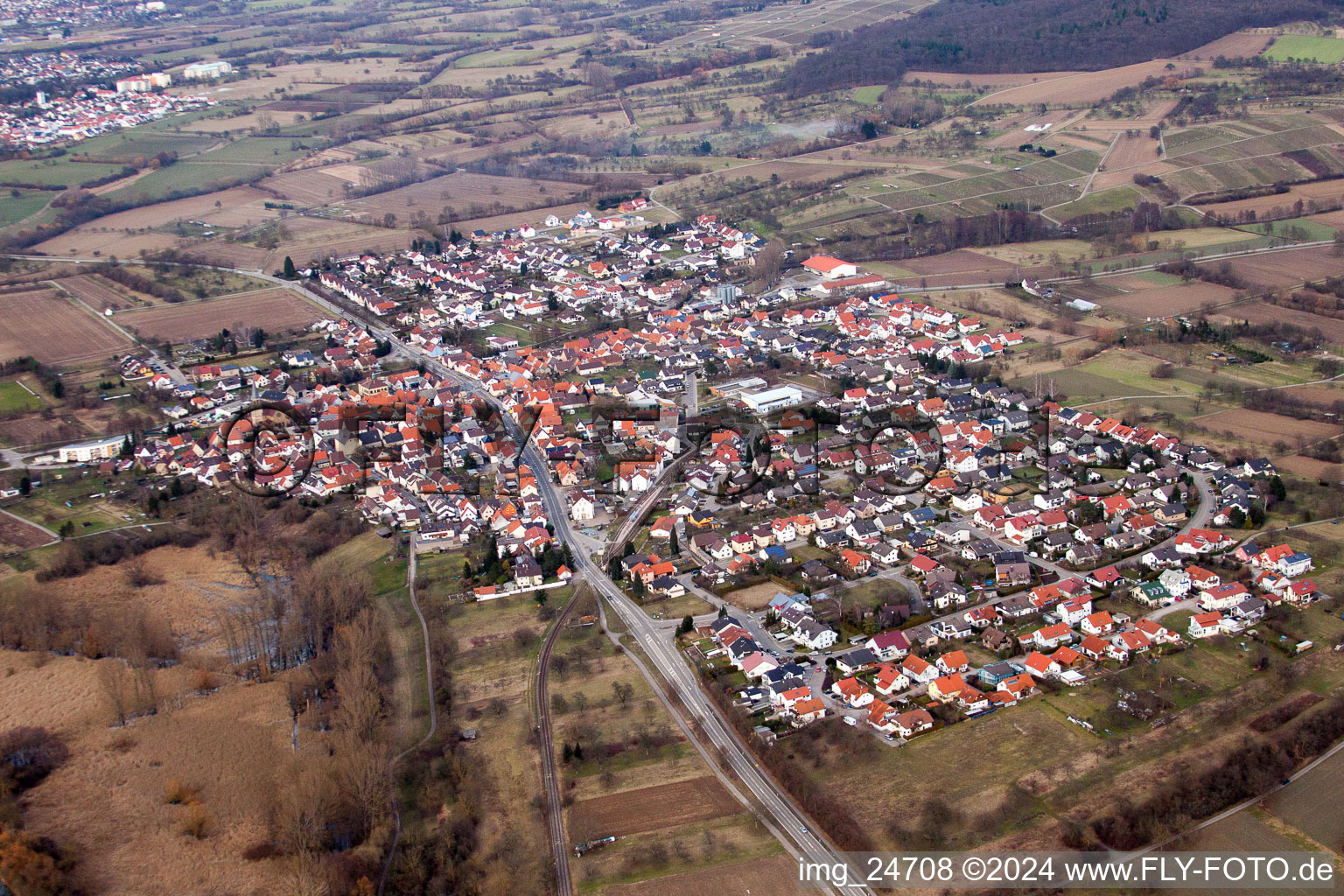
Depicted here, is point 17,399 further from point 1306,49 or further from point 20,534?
point 1306,49

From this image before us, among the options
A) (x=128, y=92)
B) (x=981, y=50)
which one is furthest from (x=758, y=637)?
(x=128, y=92)

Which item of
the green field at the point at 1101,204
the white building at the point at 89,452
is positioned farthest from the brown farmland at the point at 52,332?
the green field at the point at 1101,204

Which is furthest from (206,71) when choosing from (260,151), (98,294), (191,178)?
(98,294)

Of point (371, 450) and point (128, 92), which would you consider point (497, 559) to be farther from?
point (128, 92)

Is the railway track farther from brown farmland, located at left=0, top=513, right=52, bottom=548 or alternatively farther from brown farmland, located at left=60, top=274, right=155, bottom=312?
brown farmland, located at left=60, top=274, right=155, bottom=312

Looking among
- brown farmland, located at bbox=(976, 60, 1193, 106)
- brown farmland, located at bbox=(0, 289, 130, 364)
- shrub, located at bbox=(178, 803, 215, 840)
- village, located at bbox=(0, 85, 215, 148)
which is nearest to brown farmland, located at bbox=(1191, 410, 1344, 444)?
shrub, located at bbox=(178, 803, 215, 840)

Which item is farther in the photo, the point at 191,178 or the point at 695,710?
the point at 191,178
